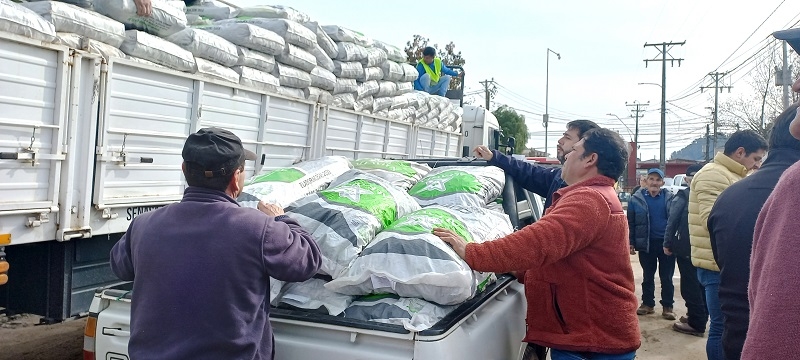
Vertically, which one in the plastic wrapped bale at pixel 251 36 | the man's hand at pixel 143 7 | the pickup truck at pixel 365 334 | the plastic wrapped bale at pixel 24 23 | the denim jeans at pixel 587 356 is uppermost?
the plastic wrapped bale at pixel 251 36

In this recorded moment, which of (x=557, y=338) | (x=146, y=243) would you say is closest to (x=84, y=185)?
(x=146, y=243)

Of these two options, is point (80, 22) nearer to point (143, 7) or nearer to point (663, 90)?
point (143, 7)

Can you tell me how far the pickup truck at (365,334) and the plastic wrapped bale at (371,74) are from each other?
4197 mm

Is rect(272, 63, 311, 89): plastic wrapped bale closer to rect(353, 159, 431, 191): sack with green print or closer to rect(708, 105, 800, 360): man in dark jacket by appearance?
rect(353, 159, 431, 191): sack with green print

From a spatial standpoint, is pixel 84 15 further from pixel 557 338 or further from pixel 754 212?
pixel 754 212

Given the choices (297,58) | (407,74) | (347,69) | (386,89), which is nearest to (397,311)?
(297,58)

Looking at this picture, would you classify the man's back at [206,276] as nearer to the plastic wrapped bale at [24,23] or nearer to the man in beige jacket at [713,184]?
the plastic wrapped bale at [24,23]

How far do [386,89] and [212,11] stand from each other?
6.72 feet

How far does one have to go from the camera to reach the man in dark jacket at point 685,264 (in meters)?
5.80

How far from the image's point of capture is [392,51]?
734 cm

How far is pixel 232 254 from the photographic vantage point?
1896 mm

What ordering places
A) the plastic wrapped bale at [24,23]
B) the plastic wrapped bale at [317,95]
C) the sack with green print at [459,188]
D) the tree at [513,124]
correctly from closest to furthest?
the plastic wrapped bale at [24,23]
the sack with green print at [459,188]
the plastic wrapped bale at [317,95]
the tree at [513,124]

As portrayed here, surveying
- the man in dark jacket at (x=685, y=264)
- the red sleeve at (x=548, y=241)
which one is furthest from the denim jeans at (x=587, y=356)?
the man in dark jacket at (x=685, y=264)

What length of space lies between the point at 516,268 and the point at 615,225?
1.55ft
